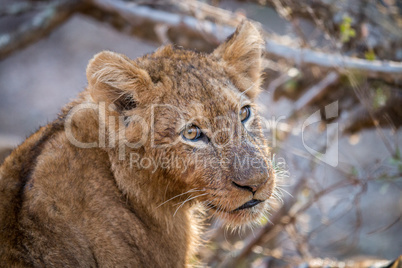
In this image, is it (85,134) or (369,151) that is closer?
(85,134)

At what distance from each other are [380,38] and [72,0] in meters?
4.24

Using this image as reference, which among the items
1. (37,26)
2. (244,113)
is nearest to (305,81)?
(244,113)

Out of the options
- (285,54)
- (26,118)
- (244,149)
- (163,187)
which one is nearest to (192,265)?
(163,187)

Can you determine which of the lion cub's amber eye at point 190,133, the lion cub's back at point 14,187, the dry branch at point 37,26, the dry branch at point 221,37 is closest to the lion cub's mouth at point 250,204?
the lion cub's amber eye at point 190,133

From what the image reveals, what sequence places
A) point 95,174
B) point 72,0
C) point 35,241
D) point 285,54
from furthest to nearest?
1. point 72,0
2. point 285,54
3. point 95,174
4. point 35,241

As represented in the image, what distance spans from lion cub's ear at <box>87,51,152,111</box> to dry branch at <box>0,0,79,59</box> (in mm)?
3620

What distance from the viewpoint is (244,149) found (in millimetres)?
3096

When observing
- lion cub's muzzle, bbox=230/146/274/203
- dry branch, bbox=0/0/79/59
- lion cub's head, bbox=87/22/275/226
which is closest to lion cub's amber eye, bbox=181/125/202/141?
lion cub's head, bbox=87/22/275/226

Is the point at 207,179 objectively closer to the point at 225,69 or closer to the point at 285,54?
the point at 225,69

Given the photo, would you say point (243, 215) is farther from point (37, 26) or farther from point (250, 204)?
point (37, 26)

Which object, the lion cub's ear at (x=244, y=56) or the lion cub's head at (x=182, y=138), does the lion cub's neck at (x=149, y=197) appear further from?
the lion cub's ear at (x=244, y=56)

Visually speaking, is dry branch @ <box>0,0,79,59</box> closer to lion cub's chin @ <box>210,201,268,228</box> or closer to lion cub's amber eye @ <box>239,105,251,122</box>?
lion cub's amber eye @ <box>239,105,251,122</box>

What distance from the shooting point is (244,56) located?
3.80 metres

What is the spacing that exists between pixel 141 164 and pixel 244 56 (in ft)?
4.46
